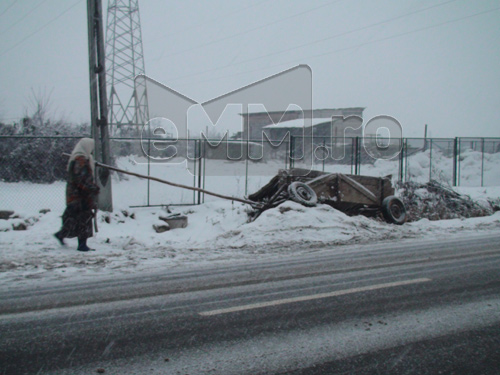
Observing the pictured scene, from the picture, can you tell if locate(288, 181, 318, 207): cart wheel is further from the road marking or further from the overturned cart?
the road marking

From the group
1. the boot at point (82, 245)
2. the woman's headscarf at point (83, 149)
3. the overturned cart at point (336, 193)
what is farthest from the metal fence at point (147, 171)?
the boot at point (82, 245)

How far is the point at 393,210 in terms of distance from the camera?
1275 cm

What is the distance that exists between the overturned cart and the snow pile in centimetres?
154

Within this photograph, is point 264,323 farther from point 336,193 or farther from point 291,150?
point 291,150

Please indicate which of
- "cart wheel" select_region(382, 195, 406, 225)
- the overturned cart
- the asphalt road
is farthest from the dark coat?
"cart wheel" select_region(382, 195, 406, 225)

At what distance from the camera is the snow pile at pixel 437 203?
14.4 m

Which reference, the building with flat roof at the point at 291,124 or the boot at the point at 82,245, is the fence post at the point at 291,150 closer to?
the boot at the point at 82,245

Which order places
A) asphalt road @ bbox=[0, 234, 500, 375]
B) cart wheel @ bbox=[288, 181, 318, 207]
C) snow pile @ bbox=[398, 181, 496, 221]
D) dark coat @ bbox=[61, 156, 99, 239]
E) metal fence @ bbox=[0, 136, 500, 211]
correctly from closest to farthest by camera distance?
asphalt road @ bbox=[0, 234, 500, 375] < dark coat @ bbox=[61, 156, 99, 239] < cart wheel @ bbox=[288, 181, 318, 207] < metal fence @ bbox=[0, 136, 500, 211] < snow pile @ bbox=[398, 181, 496, 221]

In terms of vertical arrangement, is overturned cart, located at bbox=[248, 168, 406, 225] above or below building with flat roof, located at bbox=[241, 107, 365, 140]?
below

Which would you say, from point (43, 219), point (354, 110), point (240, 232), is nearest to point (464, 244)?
point (240, 232)

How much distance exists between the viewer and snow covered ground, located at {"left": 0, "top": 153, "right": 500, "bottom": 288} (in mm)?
7074

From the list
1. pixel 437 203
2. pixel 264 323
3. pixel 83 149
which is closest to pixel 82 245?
pixel 83 149

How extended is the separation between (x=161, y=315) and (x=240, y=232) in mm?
5758

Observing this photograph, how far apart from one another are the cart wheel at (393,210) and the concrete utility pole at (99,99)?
8.02 metres
